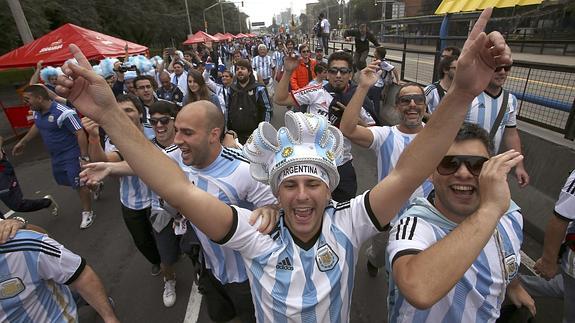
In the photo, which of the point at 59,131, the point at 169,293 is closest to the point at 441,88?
the point at 169,293

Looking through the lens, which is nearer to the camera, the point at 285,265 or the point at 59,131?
the point at 285,265

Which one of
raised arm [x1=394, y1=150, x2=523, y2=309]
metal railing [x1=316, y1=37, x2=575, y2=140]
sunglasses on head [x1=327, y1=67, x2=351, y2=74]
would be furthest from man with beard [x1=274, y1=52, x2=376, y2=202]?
metal railing [x1=316, y1=37, x2=575, y2=140]

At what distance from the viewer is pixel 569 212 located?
2.12 m

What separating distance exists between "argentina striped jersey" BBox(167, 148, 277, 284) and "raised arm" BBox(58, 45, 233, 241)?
3.09 feet

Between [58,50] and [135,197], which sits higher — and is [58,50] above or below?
above

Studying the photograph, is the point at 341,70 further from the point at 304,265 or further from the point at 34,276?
the point at 34,276

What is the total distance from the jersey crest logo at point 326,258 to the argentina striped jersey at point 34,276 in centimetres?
168

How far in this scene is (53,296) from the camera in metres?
2.14

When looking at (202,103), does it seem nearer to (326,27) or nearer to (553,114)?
(553,114)

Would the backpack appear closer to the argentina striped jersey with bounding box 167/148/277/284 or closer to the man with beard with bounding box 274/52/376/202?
the man with beard with bounding box 274/52/376/202

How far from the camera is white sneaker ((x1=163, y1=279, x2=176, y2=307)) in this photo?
3.45 m

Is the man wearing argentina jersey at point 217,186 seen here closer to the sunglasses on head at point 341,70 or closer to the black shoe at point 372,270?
the black shoe at point 372,270

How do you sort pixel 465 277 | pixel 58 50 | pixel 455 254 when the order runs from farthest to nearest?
pixel 58 50, pixel 465 277, pixel 455 254

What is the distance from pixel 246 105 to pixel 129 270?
288 centimetres
